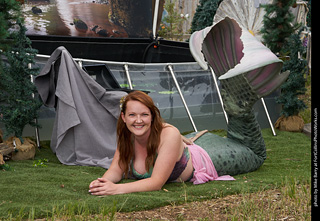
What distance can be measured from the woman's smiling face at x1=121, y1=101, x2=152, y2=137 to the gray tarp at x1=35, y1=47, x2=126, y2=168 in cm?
135

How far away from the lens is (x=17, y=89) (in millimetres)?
4652

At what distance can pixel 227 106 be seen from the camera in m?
3.80

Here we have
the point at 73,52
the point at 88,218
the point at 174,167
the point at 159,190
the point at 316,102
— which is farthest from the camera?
the point at 73,52

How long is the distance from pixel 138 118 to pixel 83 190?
2.16ft

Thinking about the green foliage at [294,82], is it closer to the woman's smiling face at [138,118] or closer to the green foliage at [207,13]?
the woman's smiling face at [138,118]

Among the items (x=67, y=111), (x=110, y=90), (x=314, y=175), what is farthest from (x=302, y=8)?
(x=314, y=175)

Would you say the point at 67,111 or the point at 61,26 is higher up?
the point at 61,26

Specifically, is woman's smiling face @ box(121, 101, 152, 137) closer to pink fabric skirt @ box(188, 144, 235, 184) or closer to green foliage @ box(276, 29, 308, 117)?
pink fabric skirt @ box(188, 144, 235, 184)

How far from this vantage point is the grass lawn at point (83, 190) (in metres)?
2.45

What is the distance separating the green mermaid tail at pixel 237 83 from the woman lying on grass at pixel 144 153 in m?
0.38

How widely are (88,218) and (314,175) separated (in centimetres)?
177

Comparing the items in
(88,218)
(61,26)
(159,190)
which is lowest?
(159,190)

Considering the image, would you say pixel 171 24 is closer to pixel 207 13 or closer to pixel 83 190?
pixel 207 13

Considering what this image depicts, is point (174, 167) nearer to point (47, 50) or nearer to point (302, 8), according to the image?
point (47, 50)
